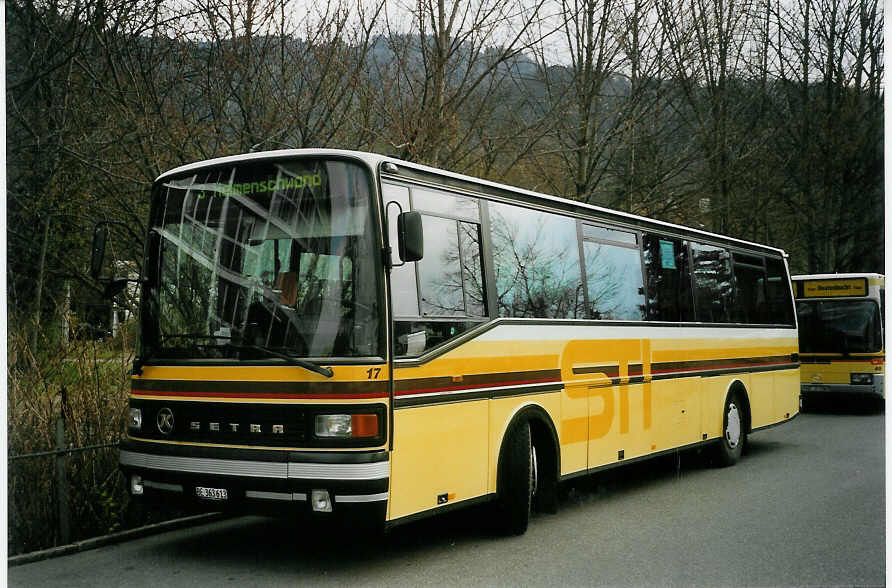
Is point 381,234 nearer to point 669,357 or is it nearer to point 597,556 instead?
point 597,556

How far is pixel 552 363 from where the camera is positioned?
947 centimetres

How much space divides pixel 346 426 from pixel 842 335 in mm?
17012

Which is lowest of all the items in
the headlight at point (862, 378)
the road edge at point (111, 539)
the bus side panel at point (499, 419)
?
the road edge at point (111, 539)

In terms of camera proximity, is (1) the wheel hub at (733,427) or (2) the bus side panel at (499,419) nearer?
(2) the bus side panel at (499,419)

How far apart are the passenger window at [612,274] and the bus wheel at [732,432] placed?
117 inches

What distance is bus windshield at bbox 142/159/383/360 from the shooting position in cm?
717

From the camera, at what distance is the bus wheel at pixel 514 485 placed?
860 cm

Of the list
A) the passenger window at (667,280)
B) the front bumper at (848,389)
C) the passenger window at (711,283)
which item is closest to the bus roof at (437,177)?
the passenger window at (667,280)

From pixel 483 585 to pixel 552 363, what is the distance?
282cm

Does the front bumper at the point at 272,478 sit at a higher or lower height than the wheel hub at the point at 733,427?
higher

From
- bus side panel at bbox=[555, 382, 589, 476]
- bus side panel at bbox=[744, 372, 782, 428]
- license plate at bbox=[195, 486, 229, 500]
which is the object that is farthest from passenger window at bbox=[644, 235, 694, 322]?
license plate at bbox=[195, 486, 229, 500]

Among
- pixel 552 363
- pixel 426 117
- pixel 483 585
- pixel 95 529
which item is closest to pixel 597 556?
pixel 483 585

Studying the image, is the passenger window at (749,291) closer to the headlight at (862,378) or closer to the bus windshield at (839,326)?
the headlight at (862,378)

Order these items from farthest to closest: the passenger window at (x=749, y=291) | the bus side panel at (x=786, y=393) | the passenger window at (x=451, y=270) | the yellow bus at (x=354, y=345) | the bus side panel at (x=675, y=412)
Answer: the bus side panel at (x=786, y=393) < the passenger window at (x=749, y=291) < the bus side panel at (x=675, y=412) < the passenger window at (x=451, y=270) < the yellow bus at (x=354, y=345)
